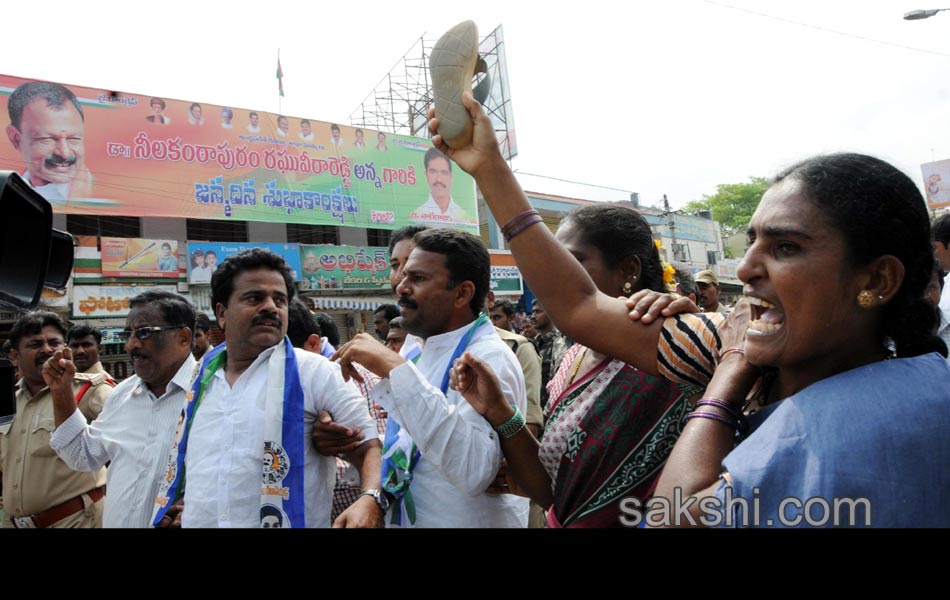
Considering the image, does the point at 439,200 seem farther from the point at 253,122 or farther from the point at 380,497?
the point at 380,497

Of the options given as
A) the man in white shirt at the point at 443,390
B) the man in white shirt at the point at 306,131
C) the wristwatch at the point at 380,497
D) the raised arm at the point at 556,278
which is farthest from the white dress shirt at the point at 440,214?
the raised arm at the point at 556,278

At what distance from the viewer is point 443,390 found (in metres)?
2.01

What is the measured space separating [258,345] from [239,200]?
14074mm

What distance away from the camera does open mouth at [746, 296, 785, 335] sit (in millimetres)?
990

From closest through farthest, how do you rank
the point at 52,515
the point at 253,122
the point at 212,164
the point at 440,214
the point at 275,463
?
the point at 275,463 → the point at 52,515 → the point at 212,164 → the point at 253,122 → the point at 440,214

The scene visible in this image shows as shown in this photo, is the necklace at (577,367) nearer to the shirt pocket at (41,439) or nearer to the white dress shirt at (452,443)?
the white dress shirt at (452,443)

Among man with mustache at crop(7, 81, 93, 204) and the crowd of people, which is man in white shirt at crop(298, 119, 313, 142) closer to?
man with mustache at crop(7, 81, 93, 204)

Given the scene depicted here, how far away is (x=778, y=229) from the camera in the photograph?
990mm

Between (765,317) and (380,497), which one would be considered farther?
(380,497)

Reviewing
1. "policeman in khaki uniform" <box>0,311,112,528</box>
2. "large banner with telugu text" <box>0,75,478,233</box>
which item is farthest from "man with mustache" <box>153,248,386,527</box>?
"large banner with telugu text" <box>0,75,478,233</box>

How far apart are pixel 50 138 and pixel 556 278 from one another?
15.1m

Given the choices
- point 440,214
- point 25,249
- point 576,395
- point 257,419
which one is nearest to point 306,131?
point 440,214

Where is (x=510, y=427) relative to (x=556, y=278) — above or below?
below

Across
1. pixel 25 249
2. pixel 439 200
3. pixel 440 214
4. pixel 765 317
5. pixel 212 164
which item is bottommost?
pixel 765 317
